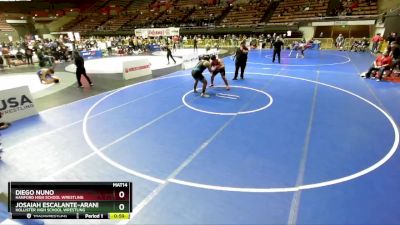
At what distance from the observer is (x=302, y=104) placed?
9367 mm

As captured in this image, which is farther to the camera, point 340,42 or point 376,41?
point 340,42

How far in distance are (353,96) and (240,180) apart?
7771mm

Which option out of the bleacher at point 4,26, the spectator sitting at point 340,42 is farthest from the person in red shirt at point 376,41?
the bleacher at point 4,26

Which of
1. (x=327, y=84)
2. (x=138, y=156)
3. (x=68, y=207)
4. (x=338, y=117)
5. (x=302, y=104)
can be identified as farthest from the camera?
(x=327, y=84)

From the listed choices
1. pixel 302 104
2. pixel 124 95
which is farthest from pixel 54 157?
pixel 302 104

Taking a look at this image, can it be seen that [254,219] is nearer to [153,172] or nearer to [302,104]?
[153,172]

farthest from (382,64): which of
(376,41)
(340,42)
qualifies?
(340,42)

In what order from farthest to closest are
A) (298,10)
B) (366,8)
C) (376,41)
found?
(298,10), (366,8), (376,41)

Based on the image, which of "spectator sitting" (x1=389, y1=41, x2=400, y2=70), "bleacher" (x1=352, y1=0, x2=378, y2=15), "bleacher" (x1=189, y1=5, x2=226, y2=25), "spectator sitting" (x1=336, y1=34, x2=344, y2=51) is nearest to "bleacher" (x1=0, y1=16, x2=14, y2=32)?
"bleacher" (x1=189, y1=5, x2=226, y2=25)
